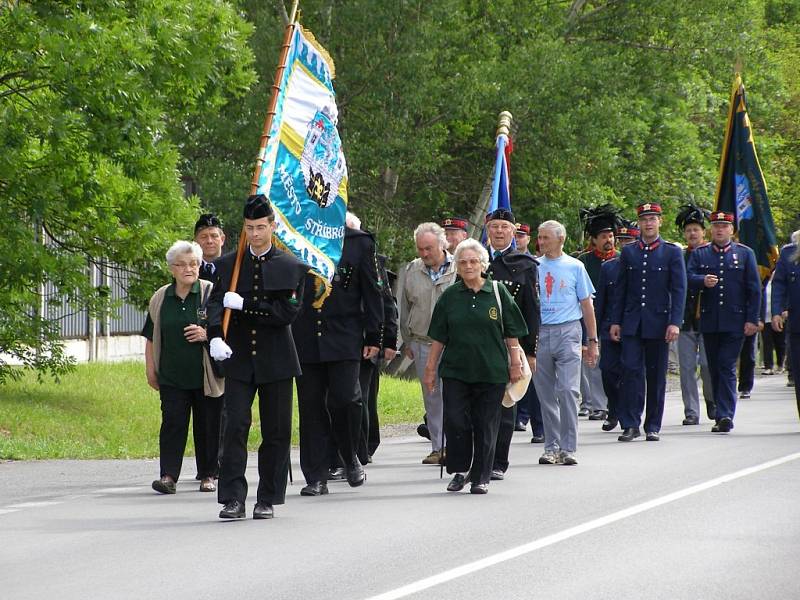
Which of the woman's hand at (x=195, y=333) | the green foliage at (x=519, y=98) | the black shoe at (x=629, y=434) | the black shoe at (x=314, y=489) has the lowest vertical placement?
the black shoe at (x=314, y=489)

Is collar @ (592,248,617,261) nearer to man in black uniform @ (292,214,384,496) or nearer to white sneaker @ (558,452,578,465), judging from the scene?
white sneaker @ (558,452,578,465)

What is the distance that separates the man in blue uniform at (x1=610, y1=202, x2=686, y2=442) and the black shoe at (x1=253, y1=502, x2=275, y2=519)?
6.30 metres

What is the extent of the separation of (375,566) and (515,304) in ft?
12.6

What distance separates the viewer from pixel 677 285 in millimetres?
15836

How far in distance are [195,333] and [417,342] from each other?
271 centimetres

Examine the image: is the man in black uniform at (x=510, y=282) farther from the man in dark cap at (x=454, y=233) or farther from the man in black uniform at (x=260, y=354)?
the man in black uniform at (x=260, y=354)

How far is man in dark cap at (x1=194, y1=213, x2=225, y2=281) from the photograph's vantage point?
12.5m

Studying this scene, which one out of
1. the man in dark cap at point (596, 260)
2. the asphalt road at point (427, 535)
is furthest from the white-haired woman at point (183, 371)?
the man in dark cap at point (596, 260)

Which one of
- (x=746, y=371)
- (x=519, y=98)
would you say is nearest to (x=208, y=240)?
(x=746, y=371)

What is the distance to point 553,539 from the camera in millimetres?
9109

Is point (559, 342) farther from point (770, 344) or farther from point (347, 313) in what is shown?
point (770, 344)

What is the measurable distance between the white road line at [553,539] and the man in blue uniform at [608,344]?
4.19 meters

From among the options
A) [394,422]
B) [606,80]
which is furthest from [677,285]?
[606,80]

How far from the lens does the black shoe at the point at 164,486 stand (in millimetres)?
11469
